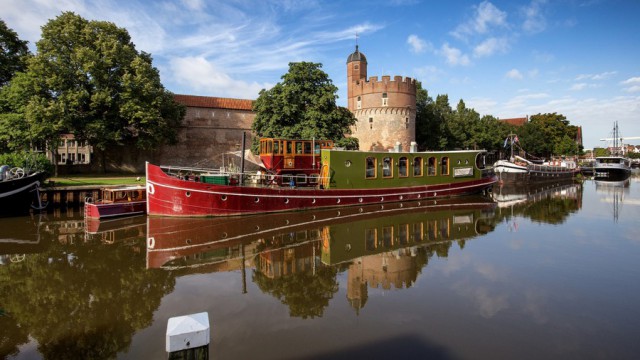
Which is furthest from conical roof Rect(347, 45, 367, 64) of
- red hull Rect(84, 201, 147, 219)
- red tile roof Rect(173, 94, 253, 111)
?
red hull Rect(84, 201, 147, 219)

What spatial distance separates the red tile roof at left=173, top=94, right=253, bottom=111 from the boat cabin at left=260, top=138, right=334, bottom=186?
19.6 metres

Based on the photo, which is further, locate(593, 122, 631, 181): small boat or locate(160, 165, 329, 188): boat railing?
locate(593, 122, 631, 181): small boat

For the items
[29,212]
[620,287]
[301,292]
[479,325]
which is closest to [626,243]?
[620,287]

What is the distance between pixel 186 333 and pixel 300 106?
27894 millimetres

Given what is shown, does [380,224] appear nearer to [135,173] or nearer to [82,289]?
[82,289]

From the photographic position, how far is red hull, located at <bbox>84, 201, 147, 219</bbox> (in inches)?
655

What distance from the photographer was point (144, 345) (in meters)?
5.78

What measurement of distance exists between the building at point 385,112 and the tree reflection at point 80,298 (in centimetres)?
3405

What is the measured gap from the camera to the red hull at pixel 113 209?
16.6 metres

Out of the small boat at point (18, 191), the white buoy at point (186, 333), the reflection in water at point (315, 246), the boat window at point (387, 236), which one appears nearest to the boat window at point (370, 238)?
the reflection in water at point (315, 246)

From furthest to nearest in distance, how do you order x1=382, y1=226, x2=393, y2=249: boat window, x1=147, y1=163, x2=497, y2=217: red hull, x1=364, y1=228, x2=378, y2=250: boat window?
1. x1=147, y1=163, x2=497, y2=217: red hull
2. x1=382, y1=226, x2=393, y2=249: boat window
3. x1=364, y1=228, x2=378, y2=250: boat window

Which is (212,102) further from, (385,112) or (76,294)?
(76,294)

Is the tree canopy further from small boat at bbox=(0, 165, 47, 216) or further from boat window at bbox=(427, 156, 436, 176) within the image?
boat window at bbox=(427, 156, 436, 176)

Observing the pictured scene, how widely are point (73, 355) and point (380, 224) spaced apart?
478 inches
